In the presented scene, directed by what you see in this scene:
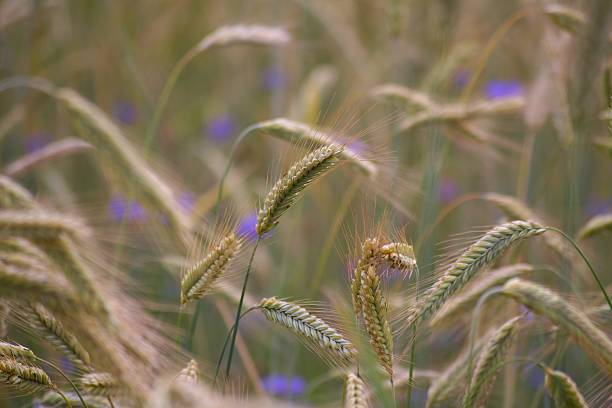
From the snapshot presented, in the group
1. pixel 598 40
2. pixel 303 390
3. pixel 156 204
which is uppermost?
pixel 598 40

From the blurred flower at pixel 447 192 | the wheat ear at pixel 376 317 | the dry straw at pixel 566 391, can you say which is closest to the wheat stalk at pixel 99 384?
the wheat ear at pixel 376 317

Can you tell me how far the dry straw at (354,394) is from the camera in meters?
1.11

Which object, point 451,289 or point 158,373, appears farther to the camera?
point 158,373

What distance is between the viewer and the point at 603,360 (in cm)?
131

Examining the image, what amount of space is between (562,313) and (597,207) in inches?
98.4

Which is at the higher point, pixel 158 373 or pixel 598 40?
pixel 598 40

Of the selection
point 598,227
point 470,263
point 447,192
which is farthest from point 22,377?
point 447,192

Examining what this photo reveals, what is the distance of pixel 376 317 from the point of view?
1.22 m

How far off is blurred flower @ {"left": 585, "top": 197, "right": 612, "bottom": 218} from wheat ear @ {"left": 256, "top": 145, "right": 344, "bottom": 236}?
252cm

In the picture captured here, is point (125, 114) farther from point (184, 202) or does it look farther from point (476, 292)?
point (476, 292)

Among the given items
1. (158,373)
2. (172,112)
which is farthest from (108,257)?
Answer: (172,112)

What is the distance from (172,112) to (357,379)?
3196 millimetres

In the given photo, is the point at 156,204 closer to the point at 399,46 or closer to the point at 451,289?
the point at 451,289

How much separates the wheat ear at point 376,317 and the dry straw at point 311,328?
5 cm
